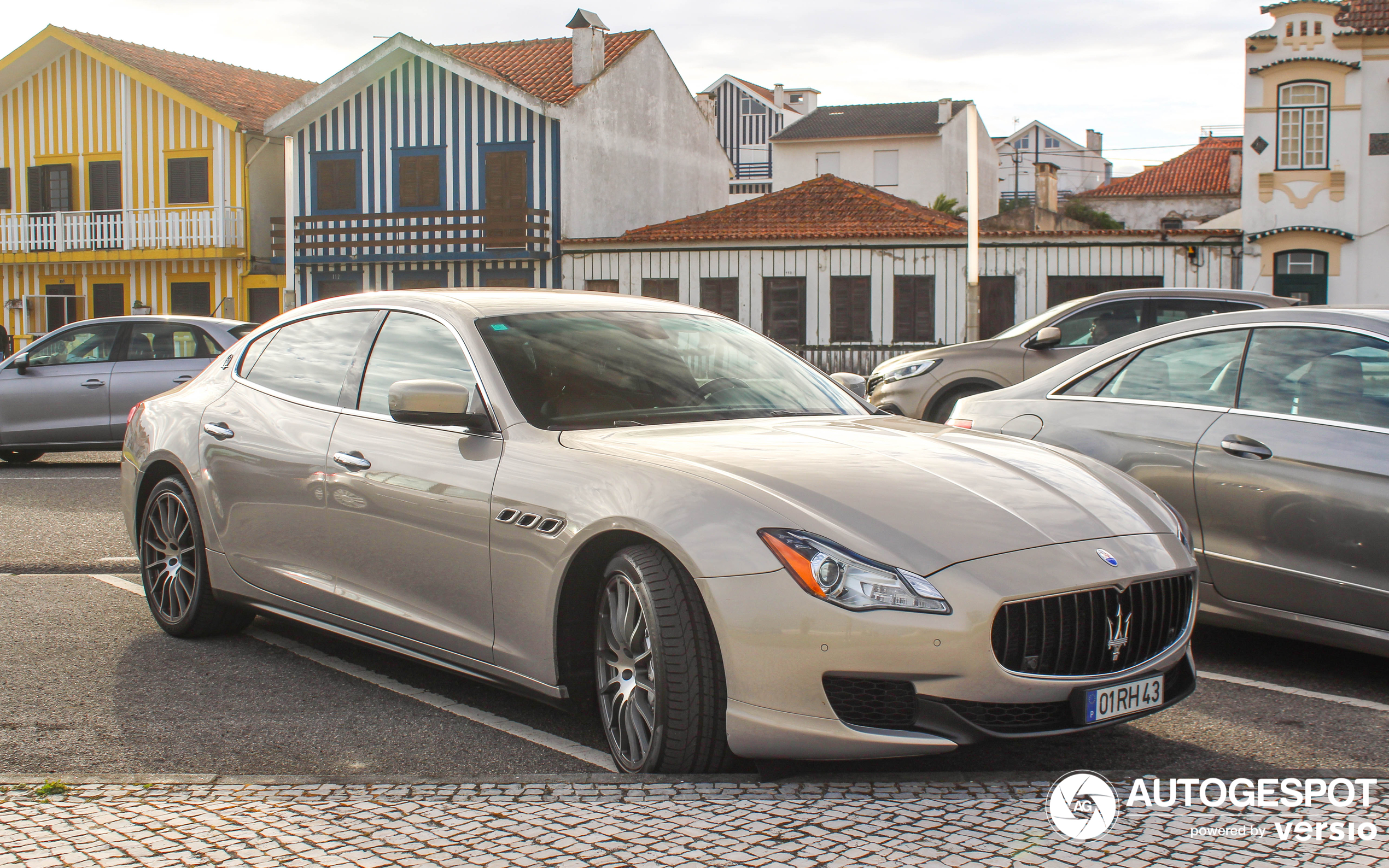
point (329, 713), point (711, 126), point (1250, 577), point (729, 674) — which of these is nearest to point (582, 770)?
point (729, 674)

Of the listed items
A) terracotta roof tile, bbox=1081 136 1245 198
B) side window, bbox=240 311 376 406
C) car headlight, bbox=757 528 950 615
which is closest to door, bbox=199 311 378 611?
side window, bbox=240 311 376 406

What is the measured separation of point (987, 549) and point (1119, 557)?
46cm

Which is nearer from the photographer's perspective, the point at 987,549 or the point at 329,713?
the point at 987,549

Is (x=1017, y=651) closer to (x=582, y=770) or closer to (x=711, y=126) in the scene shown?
(x=582, y=770)

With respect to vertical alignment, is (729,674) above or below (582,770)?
above

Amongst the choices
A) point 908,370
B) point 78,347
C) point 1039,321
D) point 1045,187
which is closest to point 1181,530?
point 908,370

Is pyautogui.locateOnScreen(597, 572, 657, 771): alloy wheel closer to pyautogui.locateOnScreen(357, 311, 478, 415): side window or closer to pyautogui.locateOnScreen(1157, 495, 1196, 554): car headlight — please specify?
pyautogui.locateOnScreen(357, 311, 478, 415): side window

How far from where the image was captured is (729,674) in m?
3.55

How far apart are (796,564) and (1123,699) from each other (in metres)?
1.00

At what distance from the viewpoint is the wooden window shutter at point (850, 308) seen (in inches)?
1232

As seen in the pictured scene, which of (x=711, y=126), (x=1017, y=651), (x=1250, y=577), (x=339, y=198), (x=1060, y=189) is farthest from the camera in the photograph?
(x=1060, y=189)

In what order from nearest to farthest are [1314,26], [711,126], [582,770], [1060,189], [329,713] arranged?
[582,770], [329,713], [1314,26], [711,126], [1060,189]

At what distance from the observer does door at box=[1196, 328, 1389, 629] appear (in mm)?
4715

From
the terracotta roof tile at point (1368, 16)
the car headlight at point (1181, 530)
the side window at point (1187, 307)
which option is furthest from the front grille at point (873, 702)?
the terracotta roof tile at point (1368, 16)
